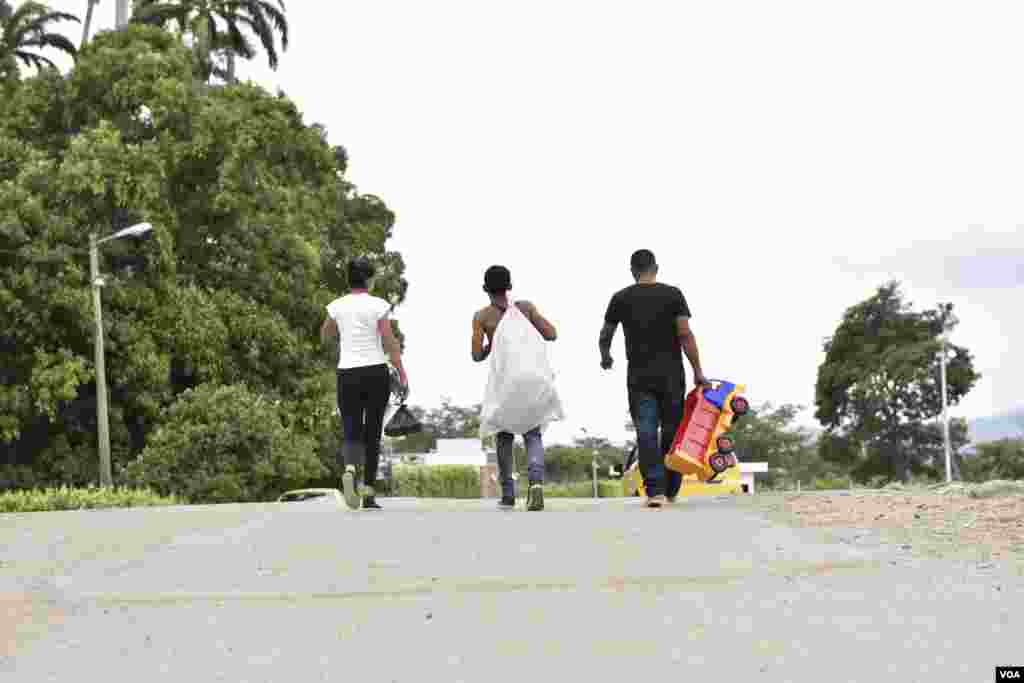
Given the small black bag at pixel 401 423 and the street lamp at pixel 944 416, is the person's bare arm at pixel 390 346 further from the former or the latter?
the street lamp at pixel 944 416

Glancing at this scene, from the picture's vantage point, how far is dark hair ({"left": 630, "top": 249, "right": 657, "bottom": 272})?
1190 cm

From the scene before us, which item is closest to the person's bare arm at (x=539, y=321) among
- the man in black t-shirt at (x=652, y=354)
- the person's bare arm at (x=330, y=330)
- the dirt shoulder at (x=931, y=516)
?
the man in black t-shirt at (x=652, y=354)

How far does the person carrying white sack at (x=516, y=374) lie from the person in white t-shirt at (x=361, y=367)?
0.72 m

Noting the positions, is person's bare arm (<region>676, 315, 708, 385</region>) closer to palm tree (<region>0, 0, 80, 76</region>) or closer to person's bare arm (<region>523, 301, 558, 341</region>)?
person's bare arm (<region>523, 301, 558, 341</region>)

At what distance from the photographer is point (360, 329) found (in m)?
12.0

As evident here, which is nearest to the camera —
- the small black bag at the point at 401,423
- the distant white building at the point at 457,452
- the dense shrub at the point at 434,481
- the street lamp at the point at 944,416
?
the small black bag at the point at 401,423

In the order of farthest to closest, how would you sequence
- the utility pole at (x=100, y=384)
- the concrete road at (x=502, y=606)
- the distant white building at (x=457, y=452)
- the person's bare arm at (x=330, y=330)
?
1. the distant white building at (x=457, y=452)
2. the utility pole at (x=100, y=384)
3. the person's bare arm at (x=330, y=330)
4. the concrete road at (x=502, y=606)

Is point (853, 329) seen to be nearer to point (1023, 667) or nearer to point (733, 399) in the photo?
point (733, 399)

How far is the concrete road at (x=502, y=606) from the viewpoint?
18.6 ft

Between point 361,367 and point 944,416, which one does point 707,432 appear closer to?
point 361,367

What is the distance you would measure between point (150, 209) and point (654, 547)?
28472 millimetres

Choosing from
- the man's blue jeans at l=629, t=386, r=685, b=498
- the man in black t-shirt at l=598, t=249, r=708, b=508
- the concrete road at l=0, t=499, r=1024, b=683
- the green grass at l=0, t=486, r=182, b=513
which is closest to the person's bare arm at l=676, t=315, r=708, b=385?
the man in black t-shirt at l=598, t=249, r=708, b=508

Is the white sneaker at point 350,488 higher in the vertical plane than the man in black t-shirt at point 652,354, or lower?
lower

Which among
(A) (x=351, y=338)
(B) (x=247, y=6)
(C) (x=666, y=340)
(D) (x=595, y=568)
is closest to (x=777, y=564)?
(D) (x=595, y=568)
